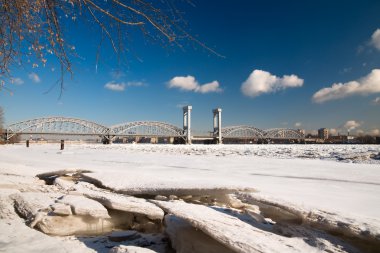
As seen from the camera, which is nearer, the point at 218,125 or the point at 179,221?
the point at 179,221

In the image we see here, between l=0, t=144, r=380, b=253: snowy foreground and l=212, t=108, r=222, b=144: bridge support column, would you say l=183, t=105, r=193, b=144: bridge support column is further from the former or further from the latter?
l=0, t=144, r=380, b=253: snowy foreground

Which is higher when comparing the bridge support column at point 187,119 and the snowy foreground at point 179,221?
the bridge support column at point 187,119

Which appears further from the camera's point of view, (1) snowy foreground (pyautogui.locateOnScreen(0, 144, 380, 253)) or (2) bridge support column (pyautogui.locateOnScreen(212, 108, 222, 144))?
(2) bridge support column (pyautogui.locateOnScreen(212, 108, 222, 144))

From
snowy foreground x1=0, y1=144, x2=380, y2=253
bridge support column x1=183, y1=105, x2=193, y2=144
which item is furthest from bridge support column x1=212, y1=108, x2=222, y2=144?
snowy foreground x1=0, y1=144, x2=380, y2=253

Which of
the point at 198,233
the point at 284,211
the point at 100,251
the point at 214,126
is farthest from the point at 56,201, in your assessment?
the point at 214,126

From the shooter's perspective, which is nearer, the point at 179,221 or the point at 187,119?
the point at 179,221

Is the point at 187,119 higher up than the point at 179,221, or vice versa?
the point at 187,119

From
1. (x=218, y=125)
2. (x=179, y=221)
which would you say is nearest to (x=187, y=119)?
(x=218, y=125)

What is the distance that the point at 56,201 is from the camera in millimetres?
3307

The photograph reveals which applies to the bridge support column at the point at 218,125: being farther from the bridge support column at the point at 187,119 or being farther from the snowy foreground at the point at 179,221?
the snowy foreground at the point at 179,221

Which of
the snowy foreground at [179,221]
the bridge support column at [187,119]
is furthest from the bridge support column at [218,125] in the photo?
A: the snowy foreground at [179,221]

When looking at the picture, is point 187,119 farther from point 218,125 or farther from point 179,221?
point 179,221

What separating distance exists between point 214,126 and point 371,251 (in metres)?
94.4

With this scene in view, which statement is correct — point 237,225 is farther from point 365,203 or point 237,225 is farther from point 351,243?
point 365,203
